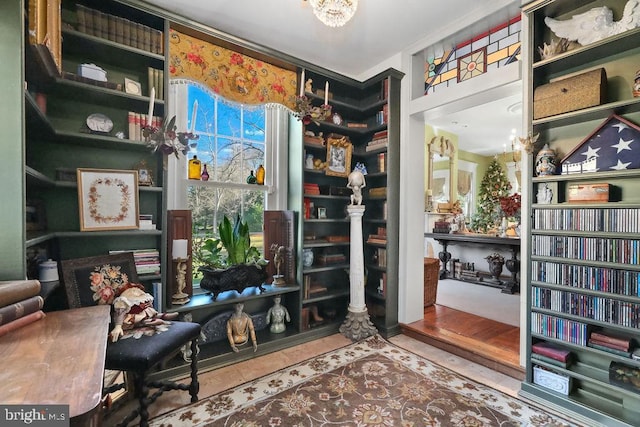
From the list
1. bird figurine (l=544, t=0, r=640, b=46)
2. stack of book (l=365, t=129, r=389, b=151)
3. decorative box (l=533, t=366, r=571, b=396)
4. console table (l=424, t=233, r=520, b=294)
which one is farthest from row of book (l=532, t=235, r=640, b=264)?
console table (l=424, t=233, r=520, b=294)

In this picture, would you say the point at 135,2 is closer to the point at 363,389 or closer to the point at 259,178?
the point at 259,178

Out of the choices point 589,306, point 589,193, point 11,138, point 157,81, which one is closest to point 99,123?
point 157,81

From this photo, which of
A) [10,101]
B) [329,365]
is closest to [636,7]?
[329,365]

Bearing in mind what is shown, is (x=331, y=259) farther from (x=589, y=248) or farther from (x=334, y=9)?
(x=334, y=9)

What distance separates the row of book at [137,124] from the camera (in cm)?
210

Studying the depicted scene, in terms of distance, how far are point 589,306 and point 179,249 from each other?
9.17 ft

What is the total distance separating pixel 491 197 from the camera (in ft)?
19.9

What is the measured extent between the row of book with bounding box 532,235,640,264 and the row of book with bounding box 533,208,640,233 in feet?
0.21

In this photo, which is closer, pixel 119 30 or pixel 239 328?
pixel 119 30

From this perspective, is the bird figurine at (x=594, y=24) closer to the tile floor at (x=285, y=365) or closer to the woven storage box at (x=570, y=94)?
the woven storage box at (x=570, y=94)

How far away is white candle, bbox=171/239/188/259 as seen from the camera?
227cm

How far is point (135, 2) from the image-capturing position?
1.99m

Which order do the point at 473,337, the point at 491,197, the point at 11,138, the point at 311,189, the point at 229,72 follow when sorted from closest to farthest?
the point at 11,138
the point at 229,72
the point at 473,337
the point at 311,189
the point at 491,197

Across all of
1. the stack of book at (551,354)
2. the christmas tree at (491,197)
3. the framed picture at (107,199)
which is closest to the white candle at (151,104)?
the framed picture at (107,199)
